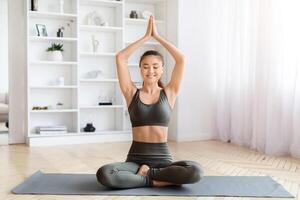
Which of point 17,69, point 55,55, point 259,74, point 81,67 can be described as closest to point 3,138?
point 17,69

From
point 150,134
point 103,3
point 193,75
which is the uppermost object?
point 103,3

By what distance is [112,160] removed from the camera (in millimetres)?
3986

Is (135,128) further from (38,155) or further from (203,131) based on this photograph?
(203,131)

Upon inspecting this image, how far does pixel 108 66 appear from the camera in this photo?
18.2ft

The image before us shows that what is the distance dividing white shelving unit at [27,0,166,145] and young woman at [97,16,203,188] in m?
2.28

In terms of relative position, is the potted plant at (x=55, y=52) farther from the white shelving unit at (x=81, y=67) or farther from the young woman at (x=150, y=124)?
the young woman at (x=150, y=124)

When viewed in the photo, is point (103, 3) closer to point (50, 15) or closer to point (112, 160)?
point (50, 15)

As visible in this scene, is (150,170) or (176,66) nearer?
(150,170)

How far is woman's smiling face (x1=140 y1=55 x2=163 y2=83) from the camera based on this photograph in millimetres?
2914

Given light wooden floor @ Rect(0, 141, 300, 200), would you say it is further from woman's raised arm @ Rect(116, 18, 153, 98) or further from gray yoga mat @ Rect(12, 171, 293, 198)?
woman's raised arm @ Rect(116, 18, 153, 98)

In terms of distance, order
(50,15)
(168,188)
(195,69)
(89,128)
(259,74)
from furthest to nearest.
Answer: (195,69) < (89,128) < (50,15) < (259,74) < (168,188)

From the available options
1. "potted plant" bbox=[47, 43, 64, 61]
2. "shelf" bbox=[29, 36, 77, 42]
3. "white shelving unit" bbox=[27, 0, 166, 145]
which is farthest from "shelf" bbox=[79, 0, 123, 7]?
"potted plant" bbox=[47, 43, 64, 61]

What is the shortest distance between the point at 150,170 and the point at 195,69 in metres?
2.75

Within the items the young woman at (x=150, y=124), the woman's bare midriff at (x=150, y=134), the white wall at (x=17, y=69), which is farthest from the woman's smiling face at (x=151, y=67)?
the white wall at (x=17, y=69)
